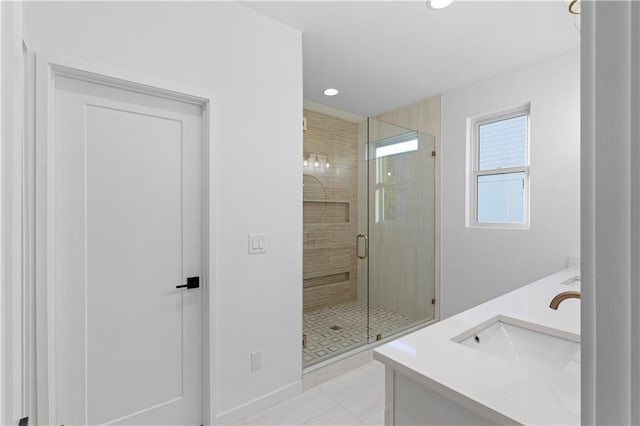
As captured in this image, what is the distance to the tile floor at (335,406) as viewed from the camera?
1886 mm

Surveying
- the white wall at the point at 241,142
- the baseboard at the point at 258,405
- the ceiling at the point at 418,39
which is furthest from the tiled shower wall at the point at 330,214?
the baseboard at the point at 258,405

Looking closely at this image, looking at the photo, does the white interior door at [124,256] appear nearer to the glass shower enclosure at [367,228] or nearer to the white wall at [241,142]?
the white wall at [241,142]

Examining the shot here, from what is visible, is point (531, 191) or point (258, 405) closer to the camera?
point (258, 405)

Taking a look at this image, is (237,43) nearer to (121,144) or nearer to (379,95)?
(121,144)

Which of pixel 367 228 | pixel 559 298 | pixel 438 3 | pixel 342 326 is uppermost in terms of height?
pixel 438 3

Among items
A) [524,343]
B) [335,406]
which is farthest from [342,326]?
[524,343]

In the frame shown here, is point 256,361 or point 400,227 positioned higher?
point 400,227

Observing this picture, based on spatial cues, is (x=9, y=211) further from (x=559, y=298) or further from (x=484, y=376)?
(x=559, y=298)

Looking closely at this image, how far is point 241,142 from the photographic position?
188cm

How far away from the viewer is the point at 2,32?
369mm

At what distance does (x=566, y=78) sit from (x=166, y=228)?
3097 millimetres

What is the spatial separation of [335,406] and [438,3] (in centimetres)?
257

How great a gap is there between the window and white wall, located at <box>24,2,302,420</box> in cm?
197

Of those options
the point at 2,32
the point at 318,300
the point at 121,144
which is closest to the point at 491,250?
the point at 318,300
